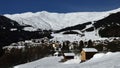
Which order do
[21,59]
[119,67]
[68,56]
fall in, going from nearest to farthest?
[119,67], [68,56], [21,59]

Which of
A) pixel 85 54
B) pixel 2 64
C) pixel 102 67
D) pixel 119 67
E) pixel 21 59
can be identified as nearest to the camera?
pixel 119 67

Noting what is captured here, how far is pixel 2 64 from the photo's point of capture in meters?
118

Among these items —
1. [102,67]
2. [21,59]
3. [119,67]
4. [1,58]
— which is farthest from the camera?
[21,59]

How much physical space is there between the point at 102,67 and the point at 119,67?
3782 mm

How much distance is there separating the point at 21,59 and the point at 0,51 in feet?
54.5

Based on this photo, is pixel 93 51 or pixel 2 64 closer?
pixel 93 51

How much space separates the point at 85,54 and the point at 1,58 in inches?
2191

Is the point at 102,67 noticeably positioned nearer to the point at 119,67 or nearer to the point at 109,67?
the point at 109,67

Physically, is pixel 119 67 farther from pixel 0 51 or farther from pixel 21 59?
pixel 21 59

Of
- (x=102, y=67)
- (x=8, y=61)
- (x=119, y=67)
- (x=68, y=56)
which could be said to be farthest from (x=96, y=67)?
(x=8, y=61)

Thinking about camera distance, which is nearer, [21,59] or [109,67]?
[109,67]

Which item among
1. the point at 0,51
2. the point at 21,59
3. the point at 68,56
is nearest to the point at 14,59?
A: the point at 21,59

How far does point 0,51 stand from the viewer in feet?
392

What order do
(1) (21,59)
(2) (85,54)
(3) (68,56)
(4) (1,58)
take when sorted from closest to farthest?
(2) (85,54)
(3) (68,56)
(4) (1,58)
(1) (21,59)
